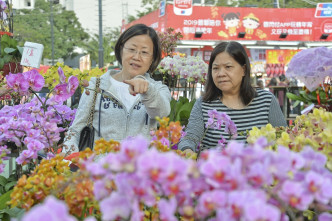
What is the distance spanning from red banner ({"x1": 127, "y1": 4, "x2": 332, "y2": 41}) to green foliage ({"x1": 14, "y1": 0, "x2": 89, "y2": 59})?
797 inches

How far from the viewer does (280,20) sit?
1511 centimetres

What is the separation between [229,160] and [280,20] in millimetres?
15454

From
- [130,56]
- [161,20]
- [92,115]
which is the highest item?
[161,20]

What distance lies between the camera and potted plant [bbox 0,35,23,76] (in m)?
2.90

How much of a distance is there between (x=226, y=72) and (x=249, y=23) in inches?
→ 525

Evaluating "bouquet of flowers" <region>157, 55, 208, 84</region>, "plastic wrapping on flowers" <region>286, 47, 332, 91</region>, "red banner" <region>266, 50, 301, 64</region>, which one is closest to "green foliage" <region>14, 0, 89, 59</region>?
"red banner" <region>266, 50, 301, 64</region>

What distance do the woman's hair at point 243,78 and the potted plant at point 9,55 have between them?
4.42 ft

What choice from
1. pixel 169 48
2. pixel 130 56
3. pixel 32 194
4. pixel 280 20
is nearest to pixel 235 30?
pixel 280 20

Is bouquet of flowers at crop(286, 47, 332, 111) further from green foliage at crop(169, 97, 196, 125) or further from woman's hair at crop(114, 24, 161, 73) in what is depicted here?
green foliage at crop(169, 97, 196, 125)

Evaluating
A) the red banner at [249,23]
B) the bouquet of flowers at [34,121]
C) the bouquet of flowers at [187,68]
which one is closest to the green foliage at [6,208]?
the bouquet of flowers at [34,121]

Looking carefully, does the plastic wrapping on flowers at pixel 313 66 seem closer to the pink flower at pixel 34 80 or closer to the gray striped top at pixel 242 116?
the gray striped top at pixel 242 116

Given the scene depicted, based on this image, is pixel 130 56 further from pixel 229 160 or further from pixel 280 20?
pixel 280 20

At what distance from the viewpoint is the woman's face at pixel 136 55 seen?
6.58ft

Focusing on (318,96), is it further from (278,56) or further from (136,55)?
(278,56)
